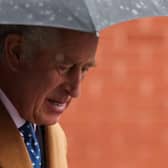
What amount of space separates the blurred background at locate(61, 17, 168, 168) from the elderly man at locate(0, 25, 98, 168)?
4482 mm

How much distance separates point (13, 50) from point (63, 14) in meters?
0.28

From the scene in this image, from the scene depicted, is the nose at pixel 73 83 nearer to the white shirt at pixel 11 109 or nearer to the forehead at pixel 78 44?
the forehead at pixel 78 44

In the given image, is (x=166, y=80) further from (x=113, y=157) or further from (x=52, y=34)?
(x=52, y=34)

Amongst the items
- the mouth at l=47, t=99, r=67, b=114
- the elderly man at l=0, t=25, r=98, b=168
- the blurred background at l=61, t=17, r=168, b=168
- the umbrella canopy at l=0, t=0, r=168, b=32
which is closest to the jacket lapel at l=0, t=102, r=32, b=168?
the elderly man at l=0, t=25, r=98, b=168

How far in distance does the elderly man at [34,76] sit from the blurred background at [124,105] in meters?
4.48

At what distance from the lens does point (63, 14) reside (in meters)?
2.33

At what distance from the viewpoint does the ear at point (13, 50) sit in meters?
2.52

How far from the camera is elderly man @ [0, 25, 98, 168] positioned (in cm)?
251

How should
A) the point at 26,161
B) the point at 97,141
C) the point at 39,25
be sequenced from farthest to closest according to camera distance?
the point at 97,141 < the point at 26,161 < the point at 39,25

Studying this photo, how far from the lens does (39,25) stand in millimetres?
2389

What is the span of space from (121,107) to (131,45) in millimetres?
510

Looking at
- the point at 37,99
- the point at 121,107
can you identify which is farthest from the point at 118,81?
the point at 37,99

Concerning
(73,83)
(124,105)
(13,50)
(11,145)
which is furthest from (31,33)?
(124,105)

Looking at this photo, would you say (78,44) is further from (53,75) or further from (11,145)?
(11,145)
